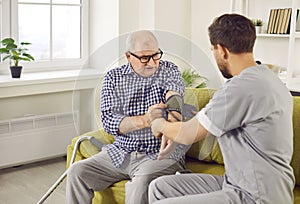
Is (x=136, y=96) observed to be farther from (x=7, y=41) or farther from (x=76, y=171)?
(x=7, y=41)

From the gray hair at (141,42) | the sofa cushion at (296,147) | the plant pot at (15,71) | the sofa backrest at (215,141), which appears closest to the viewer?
the gray hair at (141,42)

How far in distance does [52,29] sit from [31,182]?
142 cm

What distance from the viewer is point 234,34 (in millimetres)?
2025

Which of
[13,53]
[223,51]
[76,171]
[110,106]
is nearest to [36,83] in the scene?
[13,53]

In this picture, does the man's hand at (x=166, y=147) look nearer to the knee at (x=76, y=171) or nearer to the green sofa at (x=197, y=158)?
the green sofa at (x=197, y=158)

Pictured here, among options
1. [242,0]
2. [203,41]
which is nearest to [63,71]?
[203,41]

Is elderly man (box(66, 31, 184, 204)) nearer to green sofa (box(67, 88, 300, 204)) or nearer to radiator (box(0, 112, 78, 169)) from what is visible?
green sofa (box(67, 88, 300, 204))

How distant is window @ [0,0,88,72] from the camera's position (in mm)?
4289

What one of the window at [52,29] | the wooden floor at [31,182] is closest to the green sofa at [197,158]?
the wooden floor at [31,182]

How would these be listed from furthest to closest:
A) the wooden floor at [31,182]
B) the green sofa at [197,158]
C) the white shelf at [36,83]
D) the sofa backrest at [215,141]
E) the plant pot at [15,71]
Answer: the plant pot at [15,71] → the white shelf at [36,83] → the wooden floor at [31,182] → the green sofa at [197,158] → the sofa backrest at [215,141]

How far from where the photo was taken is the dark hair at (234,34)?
79.7 inches

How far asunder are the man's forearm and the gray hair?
0.90 ft

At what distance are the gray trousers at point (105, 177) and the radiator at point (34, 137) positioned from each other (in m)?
1.32

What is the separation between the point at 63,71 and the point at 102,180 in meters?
2.11
